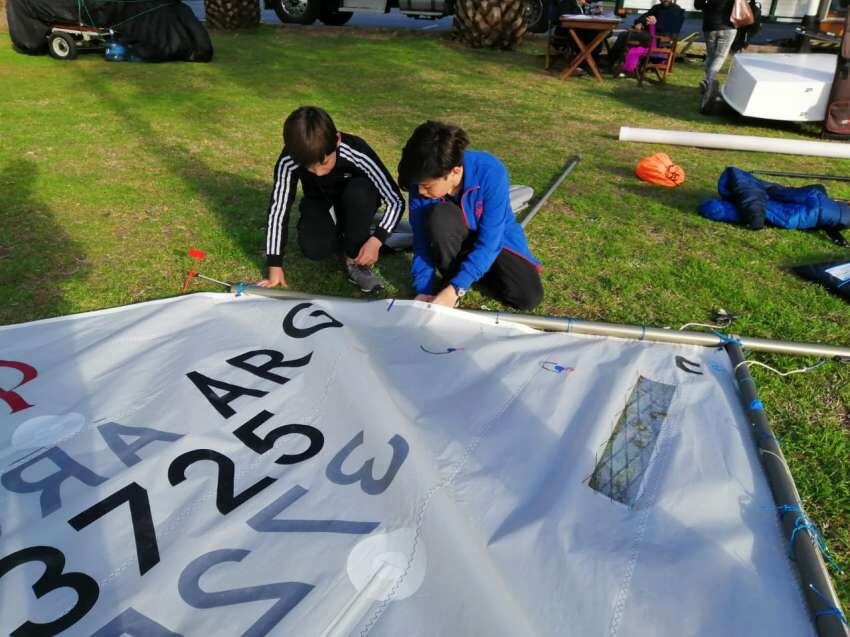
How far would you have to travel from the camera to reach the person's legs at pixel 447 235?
2.51 m

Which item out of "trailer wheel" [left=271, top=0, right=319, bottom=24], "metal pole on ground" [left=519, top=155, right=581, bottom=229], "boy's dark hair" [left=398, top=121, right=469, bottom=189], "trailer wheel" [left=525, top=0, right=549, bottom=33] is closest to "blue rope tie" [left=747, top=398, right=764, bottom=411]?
"boy's dark hair" [left=398, top=121, right=469, bottom=189]

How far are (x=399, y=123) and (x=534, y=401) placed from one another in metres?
4.58

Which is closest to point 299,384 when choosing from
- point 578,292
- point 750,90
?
point 578,292

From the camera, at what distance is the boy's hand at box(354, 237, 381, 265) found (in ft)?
8.98

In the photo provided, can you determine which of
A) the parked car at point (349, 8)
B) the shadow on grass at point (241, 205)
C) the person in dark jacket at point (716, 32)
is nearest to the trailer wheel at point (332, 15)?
the parked car at point (349, 8)

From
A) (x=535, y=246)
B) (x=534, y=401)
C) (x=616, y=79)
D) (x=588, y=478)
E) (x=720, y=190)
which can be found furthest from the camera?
(x=616, y=79)

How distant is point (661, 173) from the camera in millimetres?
4215

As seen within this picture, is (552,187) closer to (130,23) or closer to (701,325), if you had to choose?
(701,325)

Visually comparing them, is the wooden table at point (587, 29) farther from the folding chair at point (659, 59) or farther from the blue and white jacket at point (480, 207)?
the blue and white jacket at point (480, 207)

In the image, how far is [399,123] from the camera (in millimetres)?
5855

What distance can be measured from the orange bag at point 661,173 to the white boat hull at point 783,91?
2.19 meters

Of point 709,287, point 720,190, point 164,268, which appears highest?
point 720,190

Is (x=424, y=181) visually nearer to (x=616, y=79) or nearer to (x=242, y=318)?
(x=242, y=318)

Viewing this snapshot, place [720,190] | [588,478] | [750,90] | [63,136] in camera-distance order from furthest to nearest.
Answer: [750,90]
[63,136]
[720,190]
[588,478]
